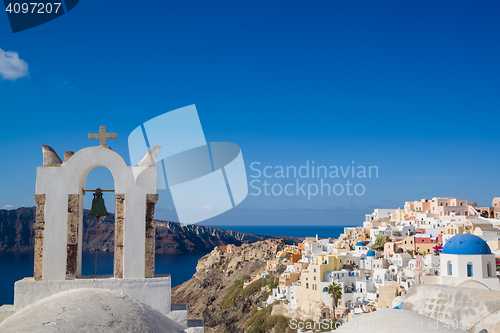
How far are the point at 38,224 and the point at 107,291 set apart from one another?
1232 millimetres

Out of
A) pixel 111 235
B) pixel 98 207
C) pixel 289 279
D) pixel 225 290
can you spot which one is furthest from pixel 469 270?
pixel 111 235

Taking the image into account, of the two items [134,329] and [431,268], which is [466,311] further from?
[431,268]

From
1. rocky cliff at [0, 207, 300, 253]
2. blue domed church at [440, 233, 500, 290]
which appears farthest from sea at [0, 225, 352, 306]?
blue domed church at [440, 233, 500, 290]

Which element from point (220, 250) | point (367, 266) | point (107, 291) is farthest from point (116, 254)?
point (220, 250)

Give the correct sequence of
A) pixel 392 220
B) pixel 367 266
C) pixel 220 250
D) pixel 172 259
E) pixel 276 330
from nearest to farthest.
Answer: pixel 276 330 < pixel 367 266 < pixel 392 220 < pixel 220 250 < pixel 172 259

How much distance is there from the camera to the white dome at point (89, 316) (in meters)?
3.66

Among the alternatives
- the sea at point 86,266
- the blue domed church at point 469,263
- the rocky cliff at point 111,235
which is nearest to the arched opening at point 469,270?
the blue domed church at point 469,263

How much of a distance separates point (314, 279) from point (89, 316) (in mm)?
32782

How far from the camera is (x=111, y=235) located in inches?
2098

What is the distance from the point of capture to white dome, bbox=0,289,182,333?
366 cm

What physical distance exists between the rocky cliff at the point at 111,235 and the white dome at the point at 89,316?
111 feet

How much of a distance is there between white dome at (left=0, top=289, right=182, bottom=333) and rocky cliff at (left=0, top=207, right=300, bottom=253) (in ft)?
111

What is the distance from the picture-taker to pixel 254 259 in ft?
204

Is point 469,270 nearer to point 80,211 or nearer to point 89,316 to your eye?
point 80,211
